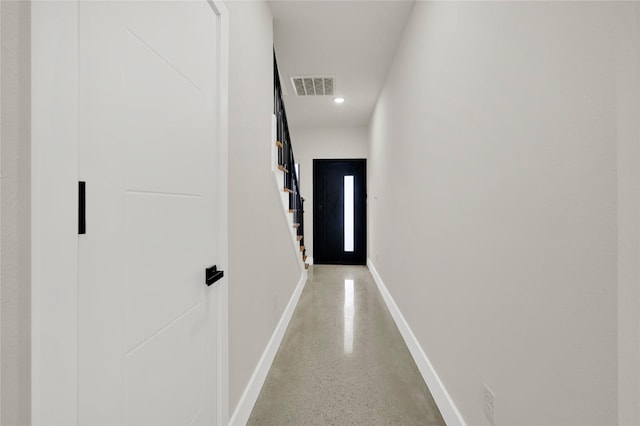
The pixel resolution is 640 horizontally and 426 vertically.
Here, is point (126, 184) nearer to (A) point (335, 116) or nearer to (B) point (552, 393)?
(B) point (552, 393)

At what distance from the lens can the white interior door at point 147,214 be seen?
2.07 ft

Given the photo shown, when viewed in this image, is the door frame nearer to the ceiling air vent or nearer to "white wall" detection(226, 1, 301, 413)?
"white wall" detection(226, 1, 301, 413)

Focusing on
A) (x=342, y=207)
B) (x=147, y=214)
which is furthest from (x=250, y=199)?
(x=342, y=207)

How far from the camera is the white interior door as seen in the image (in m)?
0.63

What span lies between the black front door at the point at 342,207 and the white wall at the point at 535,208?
12.3ft

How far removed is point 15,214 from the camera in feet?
1.58

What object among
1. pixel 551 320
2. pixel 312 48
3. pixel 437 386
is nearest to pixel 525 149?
pixel 551 320

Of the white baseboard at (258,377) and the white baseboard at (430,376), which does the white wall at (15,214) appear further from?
the white baseboard at (430,376)

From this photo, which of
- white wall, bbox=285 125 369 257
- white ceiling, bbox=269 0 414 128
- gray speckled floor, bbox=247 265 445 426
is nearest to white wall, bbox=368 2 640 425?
gray speckled floor, bbox=247 265 445 426

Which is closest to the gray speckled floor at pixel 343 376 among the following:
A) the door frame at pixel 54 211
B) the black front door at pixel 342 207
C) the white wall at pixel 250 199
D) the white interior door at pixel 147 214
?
the white wall at pixel 250 199

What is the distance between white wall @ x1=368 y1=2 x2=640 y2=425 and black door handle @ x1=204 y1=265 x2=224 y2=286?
1088 mm

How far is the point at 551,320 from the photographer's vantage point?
0.82 meters

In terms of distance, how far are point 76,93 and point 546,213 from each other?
1201mm

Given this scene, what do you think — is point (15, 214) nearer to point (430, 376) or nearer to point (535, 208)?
point (535, 208)
